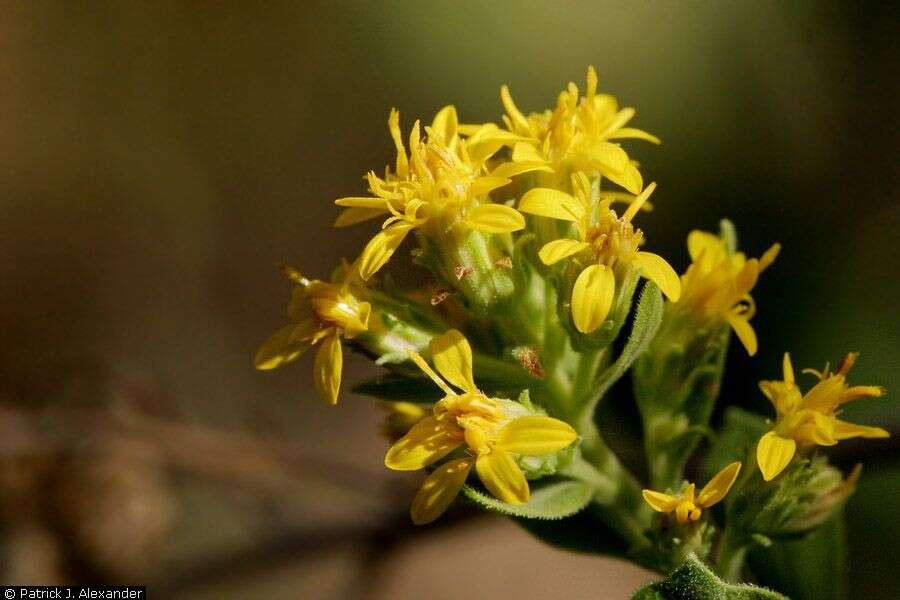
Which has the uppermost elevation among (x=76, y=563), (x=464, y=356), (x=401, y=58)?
(x=401, y=58)

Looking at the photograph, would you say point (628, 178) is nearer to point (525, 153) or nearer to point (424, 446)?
point (525, 153)

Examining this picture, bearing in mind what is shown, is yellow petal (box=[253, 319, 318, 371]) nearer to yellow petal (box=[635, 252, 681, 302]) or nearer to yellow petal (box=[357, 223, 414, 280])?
yellow petal (box=[357, 223, 414, 280])

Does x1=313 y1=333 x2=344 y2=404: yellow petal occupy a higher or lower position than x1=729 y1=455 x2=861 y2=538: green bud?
higher

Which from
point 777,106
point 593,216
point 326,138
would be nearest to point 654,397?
point 593,216

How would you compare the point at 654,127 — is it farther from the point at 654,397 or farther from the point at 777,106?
the point at 654,397

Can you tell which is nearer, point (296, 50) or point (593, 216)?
point (593, 216)

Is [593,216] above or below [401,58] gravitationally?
below

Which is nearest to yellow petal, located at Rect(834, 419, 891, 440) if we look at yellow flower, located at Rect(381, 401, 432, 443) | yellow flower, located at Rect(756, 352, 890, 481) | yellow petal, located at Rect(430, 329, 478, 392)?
yellow flower, located at Rect(756, 352, 890, 481)
